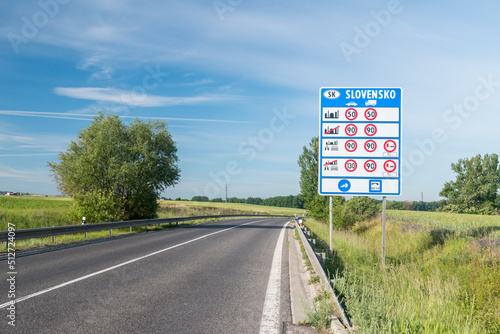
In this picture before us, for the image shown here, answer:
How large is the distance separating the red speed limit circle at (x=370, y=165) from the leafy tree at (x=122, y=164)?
21915 millimetres

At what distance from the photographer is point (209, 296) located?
6180 millimetres

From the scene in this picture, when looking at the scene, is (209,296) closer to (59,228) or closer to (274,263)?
(274,263)

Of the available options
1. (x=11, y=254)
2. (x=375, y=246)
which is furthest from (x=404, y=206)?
(x=11, y=254)

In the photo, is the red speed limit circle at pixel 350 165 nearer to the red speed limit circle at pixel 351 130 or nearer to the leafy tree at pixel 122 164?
the red speed limit circle at pixel 351 130

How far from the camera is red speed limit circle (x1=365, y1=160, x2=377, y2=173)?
424 inches

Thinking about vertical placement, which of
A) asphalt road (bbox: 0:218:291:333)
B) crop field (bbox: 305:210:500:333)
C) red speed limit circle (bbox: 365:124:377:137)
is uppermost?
red speed limit circle (bbox: 365:124:377:137)

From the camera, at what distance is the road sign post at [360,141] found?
10.6 metres

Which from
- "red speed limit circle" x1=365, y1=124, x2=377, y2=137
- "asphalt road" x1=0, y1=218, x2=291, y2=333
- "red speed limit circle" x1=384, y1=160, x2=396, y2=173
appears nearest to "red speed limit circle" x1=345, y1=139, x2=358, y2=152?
"red speed limit circle" x1=365, y1=124, x2=377, y2=137

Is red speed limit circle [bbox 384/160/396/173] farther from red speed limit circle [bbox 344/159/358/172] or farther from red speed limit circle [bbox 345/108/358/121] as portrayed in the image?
red speed limit circle [bbox 345/108/358/121]

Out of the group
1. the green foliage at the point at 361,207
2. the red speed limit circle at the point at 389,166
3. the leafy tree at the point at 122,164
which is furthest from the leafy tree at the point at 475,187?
the red speed limit circle at the point at 389,166

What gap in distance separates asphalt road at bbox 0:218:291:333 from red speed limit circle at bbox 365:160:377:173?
12.1 ft

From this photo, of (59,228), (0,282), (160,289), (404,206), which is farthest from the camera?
(404,206)

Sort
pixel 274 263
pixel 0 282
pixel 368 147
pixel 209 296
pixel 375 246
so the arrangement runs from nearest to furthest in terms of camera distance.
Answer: pixel 209 296 < pixel 0 282 < pixel 274 263 < pixel 368 147 < pixel 375 246

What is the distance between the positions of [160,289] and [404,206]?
11253cm
